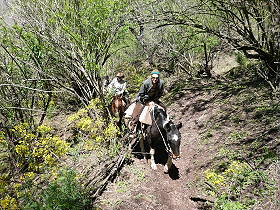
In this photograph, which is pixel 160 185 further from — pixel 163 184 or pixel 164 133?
pixel 164 133

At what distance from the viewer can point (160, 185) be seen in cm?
658

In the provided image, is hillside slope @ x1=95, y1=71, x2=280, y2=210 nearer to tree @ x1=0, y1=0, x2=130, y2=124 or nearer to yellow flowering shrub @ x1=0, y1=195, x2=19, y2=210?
yellow flowering shrub @ x1=0, y1=195, x2=19, y2=210

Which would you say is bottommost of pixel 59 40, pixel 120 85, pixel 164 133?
pixel 164 133

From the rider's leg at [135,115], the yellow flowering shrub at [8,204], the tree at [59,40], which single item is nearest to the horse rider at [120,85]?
the tree at [59,40]

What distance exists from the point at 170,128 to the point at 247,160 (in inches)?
82.5

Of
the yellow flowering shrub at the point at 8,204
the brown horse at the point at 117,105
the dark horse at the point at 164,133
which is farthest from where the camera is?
the brown horse at the point at 117,105

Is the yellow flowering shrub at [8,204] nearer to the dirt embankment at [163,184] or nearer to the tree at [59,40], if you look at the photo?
the dirt embankment at [163,184]

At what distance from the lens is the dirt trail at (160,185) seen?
5871mm

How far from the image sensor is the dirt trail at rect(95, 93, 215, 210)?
5871mm

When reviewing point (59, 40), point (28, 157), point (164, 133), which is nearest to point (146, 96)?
point (164, 133)

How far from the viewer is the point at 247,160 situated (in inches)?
235

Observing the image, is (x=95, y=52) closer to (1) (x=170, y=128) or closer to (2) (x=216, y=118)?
(1) (x=170, y=128)

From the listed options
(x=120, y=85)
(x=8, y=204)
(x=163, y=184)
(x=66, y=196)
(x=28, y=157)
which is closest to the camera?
(x=8, y=204)

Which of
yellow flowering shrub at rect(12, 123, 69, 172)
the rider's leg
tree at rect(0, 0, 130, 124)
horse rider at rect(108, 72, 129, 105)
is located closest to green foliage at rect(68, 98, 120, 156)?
tree at rect(0, 0, 130, 124)
